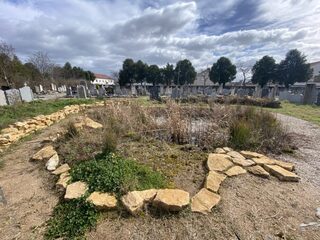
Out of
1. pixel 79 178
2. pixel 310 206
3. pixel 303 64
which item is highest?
pixel 303 64

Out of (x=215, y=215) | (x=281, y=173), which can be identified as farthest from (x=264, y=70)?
(x=215, y=215)

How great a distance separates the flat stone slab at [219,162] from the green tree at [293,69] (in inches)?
1270

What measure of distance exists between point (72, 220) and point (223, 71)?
123ft

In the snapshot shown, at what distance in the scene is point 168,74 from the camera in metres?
Answer: 40.8

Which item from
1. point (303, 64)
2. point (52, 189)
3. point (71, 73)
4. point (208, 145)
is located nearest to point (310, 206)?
point (208, 145)

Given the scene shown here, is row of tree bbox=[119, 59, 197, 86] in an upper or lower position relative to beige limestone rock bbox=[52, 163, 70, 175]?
upper

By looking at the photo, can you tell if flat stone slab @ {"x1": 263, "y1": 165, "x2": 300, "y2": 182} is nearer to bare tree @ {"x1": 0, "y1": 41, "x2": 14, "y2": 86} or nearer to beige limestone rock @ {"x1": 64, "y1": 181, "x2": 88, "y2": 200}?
beige limestone rock @ {"x1": 64, "y1": 181, "x2": 88, "y2": 200}

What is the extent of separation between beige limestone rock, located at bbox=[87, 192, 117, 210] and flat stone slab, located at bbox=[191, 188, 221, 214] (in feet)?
3.02

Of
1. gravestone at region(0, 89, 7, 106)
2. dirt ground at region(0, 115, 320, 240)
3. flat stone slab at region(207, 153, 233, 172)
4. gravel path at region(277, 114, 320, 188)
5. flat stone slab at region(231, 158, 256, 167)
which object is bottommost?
gravel path at region(277, 114, 320, 188)

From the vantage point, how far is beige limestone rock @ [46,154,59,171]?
326 cm

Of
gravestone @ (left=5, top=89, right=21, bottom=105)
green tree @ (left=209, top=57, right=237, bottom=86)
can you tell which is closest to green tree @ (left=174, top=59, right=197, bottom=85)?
green tree @ (left=209, top=57, right=237, bottom=86)

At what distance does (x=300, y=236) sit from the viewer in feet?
6.07

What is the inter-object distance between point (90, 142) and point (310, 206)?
3554 mm

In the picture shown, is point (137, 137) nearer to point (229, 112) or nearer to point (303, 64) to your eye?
point (229, 112)
